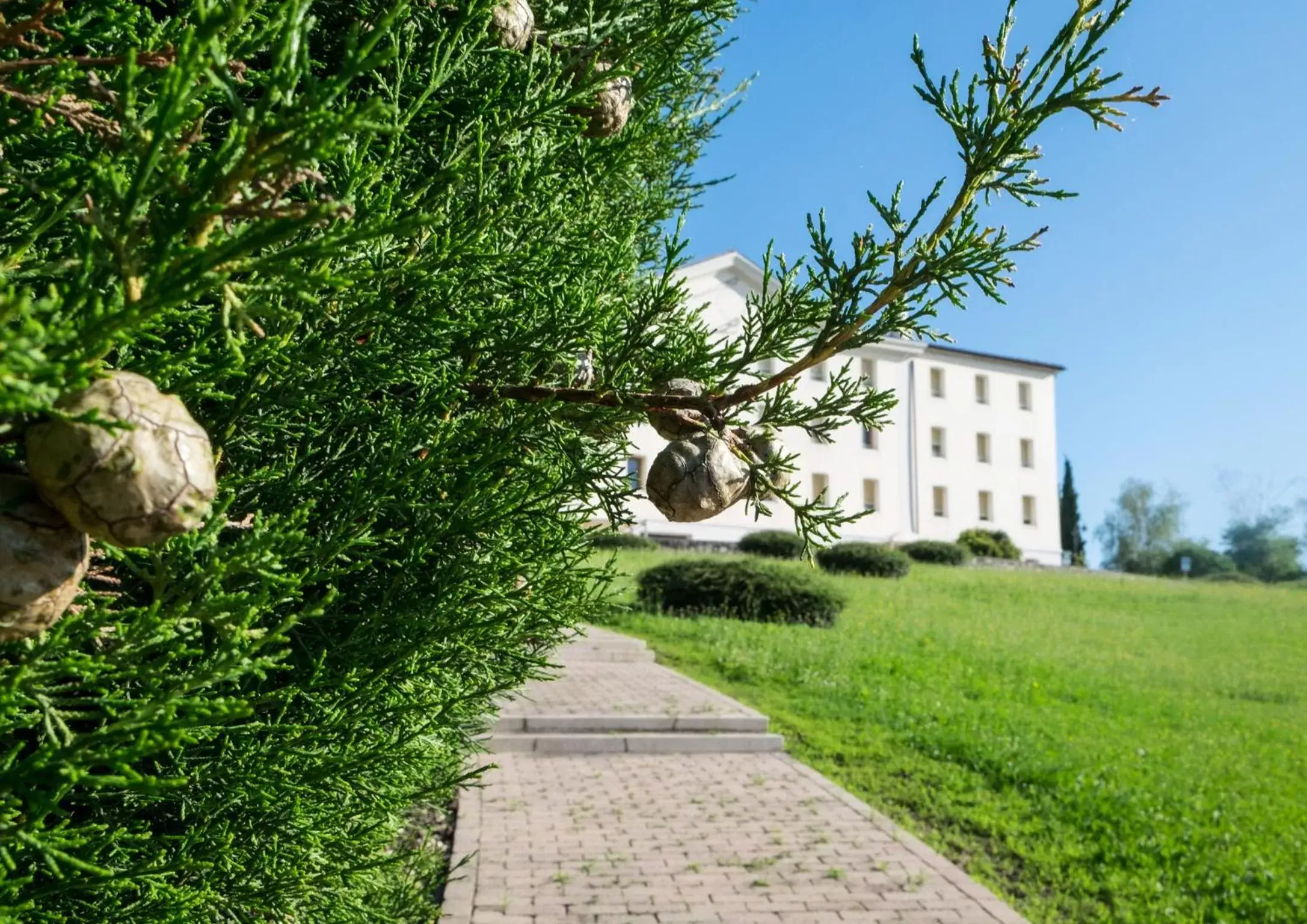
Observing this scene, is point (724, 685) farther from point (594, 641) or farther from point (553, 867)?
point (553, 867)

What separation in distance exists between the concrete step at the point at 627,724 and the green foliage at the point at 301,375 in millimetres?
7938

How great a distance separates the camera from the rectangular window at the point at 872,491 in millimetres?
45812

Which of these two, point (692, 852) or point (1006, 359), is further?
point (1006, 359)

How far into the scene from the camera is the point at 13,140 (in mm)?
1913

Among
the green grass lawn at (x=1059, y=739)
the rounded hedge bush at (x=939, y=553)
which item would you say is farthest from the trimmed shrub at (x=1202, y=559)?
the green grass lawn at (x=1059, y=739)

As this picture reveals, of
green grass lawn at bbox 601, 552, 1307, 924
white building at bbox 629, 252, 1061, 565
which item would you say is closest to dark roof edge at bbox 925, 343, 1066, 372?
white building at bbox 629, 252, 1061, 565

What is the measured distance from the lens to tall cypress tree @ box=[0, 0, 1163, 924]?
1.40 metres

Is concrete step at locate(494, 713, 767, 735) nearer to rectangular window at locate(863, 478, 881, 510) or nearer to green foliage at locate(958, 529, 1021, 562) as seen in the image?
rectangular window at locate(863, 478, 881, 510)

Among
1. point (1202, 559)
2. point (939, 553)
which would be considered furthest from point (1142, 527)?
point (939, 553)

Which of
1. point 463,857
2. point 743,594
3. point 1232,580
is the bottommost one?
point 463,857

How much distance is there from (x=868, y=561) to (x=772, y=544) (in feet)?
11.6

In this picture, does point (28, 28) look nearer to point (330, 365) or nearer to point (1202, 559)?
point (330, 365)

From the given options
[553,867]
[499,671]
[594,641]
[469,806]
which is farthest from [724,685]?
[499,671]

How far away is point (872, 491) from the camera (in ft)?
152
